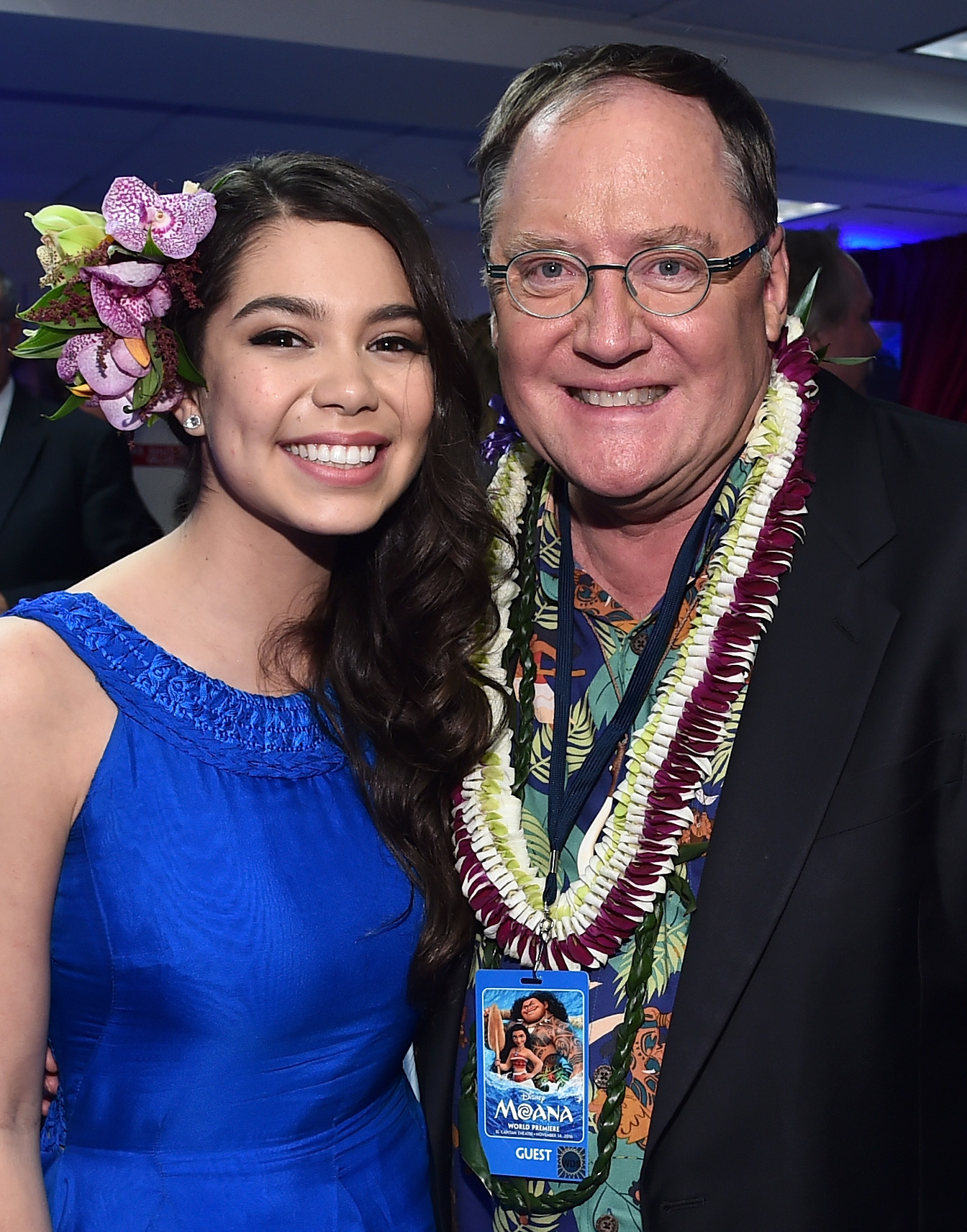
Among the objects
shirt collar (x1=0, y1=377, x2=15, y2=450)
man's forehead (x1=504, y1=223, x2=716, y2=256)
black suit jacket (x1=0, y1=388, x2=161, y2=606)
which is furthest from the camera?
shirt collar (x1=0, y1=377, x2=15, y2=450)

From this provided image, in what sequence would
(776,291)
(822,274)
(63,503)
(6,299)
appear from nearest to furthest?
(776,291) → (822,274) → (63,503) → (6,299)

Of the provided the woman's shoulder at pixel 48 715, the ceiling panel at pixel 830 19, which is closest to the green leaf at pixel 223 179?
the woman's shoulder at pixel 48 715

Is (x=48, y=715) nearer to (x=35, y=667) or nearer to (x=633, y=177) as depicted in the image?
(x=35, y=667)

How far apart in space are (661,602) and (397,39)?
4.62 meters

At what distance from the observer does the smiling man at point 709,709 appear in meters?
1.49

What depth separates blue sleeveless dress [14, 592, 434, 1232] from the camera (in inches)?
61.4

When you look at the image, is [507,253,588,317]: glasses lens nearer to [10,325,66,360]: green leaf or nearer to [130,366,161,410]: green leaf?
[130,366,161,410]: green leaf

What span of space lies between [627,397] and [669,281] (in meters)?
0.17

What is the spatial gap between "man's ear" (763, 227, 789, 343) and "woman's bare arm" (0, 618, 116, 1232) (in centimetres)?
111

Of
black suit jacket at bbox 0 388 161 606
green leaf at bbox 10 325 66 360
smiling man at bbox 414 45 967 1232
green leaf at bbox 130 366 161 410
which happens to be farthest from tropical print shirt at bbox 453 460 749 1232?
black suit jacket at bbox 0 388 161 606

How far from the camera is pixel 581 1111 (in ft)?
5.35

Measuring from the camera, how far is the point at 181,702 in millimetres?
1659

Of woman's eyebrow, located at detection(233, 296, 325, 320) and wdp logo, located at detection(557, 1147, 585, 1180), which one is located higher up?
woman's eyebrow, located at detection(233, 296, 325, 320)

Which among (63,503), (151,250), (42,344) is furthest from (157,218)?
(63,503)
